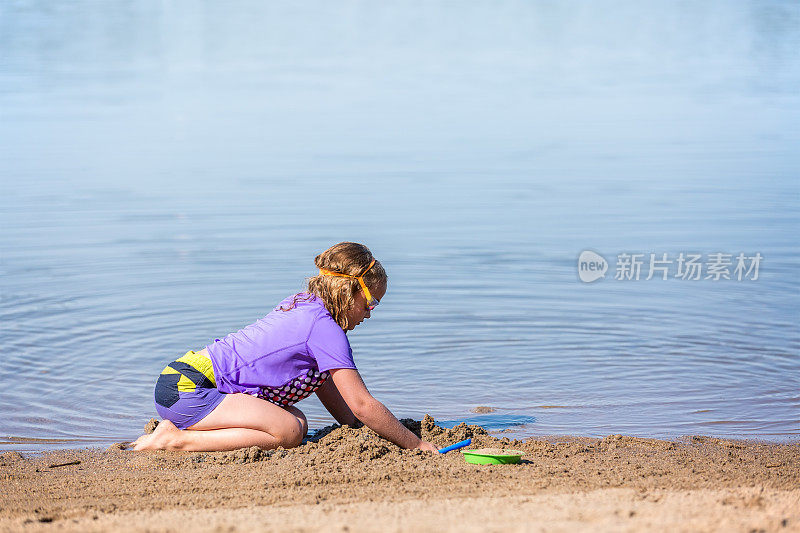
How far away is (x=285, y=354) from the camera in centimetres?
540

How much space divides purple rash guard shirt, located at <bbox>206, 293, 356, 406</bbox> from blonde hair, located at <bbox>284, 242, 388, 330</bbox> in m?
0.07

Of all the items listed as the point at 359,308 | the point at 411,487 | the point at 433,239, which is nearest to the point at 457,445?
the point at 411,487

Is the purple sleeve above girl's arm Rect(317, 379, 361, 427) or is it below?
above

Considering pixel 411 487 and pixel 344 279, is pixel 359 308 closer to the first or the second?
pixel 344 279

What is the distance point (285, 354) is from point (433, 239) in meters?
8.04

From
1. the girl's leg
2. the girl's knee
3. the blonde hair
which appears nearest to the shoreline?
the girl's knee

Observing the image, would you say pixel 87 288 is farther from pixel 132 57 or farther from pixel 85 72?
pixel 132 57

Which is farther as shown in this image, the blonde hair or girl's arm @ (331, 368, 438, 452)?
the blonde hair

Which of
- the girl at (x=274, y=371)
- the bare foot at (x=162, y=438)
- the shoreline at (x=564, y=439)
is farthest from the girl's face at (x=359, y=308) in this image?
the bare foot at (x=162, y=438)

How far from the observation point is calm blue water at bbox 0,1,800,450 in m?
7.36

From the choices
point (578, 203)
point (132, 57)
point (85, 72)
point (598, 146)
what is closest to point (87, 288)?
point (578, 203)

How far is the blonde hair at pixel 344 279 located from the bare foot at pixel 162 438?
3.71ft

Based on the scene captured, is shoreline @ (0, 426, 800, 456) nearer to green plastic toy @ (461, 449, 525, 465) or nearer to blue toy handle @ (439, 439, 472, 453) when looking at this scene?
blue toy handle @ (439, 439, 472, 453)

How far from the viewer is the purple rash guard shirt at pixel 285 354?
528 centimetres
